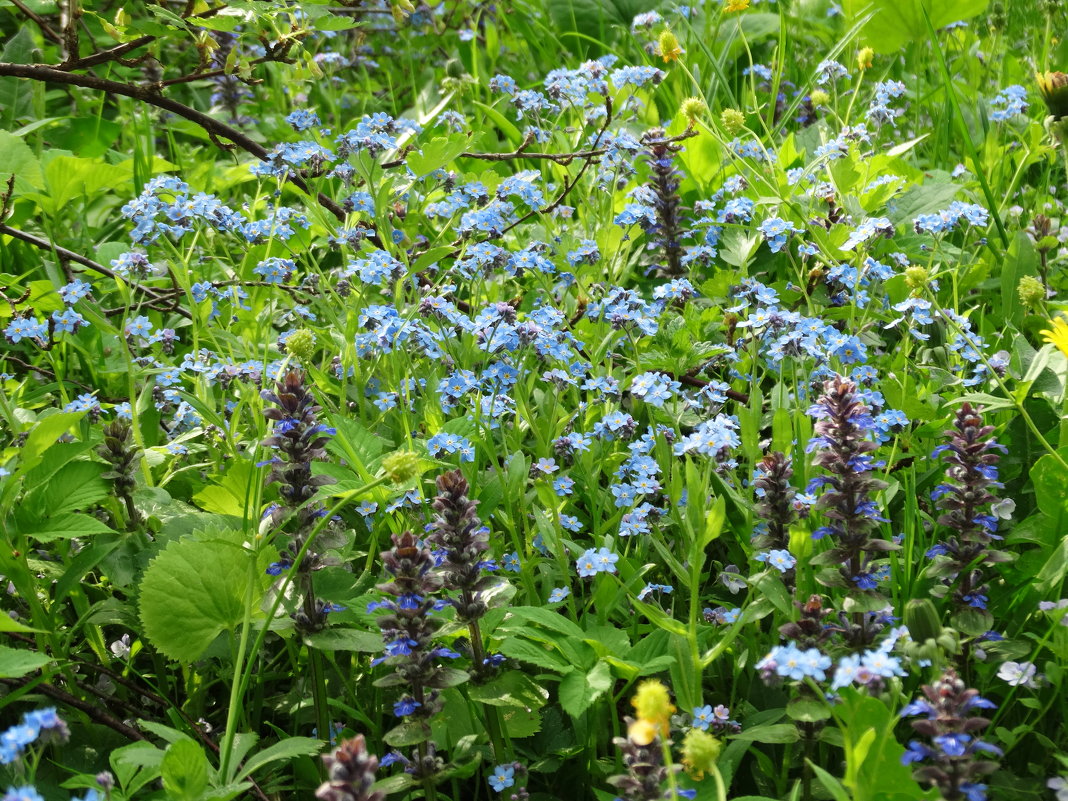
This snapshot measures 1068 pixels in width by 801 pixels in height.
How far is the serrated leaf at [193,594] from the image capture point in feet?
6.28

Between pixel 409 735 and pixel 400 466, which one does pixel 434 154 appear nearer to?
pixel 400 466

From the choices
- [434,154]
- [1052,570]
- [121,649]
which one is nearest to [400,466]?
[121,649]

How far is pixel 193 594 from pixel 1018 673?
56.7 inches

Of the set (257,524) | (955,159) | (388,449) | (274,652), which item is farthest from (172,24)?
(955,159)

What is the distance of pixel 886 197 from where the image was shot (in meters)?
2.98

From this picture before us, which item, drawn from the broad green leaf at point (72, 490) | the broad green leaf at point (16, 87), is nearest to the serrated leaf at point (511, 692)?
the broad green leaf at point (72, 490)

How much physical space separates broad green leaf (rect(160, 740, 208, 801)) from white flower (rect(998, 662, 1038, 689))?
4.25 feet

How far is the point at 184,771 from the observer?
1570 mm

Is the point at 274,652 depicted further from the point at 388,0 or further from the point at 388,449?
the point at 388,0

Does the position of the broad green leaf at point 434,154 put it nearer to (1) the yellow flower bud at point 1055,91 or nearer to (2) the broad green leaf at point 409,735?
(1) the yellow flower bud at point 1055,91

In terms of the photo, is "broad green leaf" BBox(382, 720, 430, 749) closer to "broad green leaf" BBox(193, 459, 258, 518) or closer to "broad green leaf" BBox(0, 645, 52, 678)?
"broad green leaf" BBox(0, 645, 52, 678)

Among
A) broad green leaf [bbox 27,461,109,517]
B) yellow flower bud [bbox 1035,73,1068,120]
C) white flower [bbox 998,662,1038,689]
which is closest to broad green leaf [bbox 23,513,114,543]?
broad green leaf [bbox 27,461,109,517]

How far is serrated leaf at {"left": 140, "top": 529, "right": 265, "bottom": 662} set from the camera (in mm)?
1915

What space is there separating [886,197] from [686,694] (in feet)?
5.78
